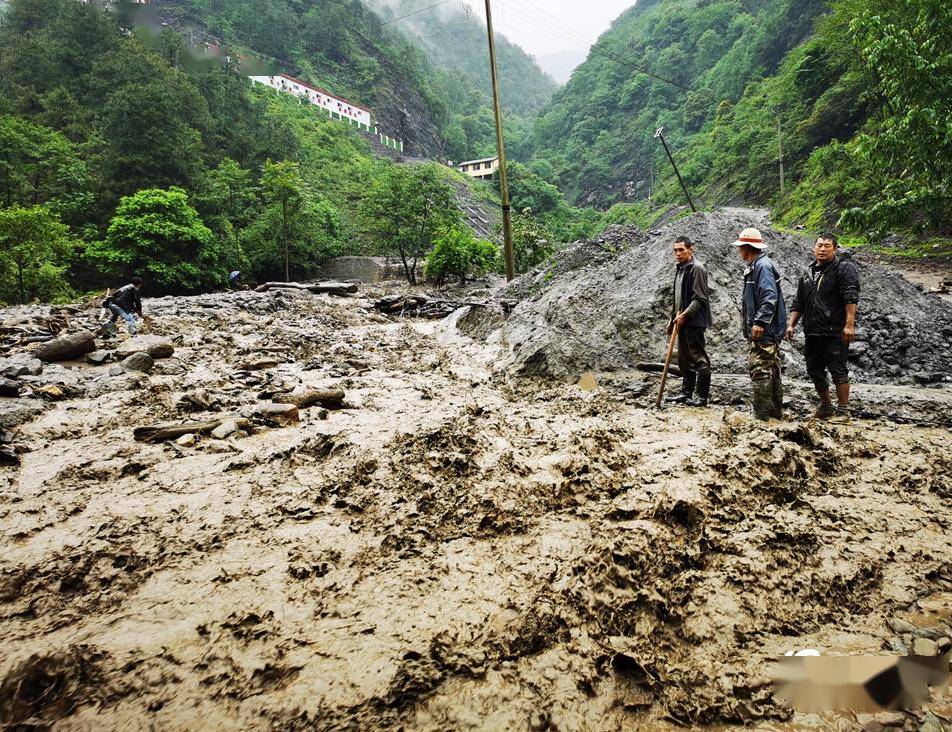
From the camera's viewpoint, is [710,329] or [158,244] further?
[158,244]

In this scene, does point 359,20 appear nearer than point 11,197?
No

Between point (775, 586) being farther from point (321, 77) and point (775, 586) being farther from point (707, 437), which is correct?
point (321, 77)

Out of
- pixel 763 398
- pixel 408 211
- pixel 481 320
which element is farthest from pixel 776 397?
pixel 408 211

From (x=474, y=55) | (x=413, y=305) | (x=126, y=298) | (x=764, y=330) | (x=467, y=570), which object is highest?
(x=474, y=55)

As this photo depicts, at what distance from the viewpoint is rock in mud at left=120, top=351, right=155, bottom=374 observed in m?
6.54

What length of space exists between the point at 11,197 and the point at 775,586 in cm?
2964

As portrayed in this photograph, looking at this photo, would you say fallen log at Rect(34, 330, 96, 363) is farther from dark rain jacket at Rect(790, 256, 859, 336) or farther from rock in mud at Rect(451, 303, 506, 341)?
dark rain jacket at Rect(790, 256, 859, 336)

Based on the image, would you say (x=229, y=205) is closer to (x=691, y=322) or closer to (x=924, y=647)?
(x=691, y=322)

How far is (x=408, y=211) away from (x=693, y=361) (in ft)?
78.6

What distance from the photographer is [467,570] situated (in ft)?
6.95

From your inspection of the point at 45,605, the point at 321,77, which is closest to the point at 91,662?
the point at 45,605

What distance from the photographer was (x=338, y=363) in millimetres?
7730

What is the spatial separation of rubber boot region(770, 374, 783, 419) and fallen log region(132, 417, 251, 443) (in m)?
5.01

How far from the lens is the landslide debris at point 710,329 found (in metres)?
5.54
